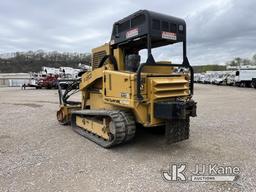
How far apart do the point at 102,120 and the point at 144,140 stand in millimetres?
1141

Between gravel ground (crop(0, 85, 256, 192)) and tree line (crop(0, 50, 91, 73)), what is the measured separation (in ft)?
201

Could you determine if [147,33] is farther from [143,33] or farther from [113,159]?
[113,159]

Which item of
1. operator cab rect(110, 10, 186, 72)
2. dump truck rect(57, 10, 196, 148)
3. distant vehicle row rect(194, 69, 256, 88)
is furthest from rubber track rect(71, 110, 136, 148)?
distant vehicle row rect(194, 69, 256, 88)

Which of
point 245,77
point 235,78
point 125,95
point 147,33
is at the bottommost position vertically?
point 125,95

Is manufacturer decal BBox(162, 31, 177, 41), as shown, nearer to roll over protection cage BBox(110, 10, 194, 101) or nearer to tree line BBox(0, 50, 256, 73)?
roll over protection cage BBox(110, 10, 194, 101)

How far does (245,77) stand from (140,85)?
1319 inches

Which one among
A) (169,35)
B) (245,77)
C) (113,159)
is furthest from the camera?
(245,77)

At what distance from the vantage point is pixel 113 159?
531 centimetres

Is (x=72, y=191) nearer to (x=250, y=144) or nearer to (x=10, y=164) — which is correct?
(x=10, y=164)

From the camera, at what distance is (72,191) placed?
13.0ft

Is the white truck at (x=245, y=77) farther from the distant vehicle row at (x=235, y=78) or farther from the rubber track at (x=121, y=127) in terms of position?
the rubber track at (x=121, y=127)

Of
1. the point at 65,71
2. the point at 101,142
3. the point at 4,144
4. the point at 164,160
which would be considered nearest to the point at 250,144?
the point at 164,160

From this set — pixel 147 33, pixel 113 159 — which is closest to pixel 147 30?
pixel 147 33

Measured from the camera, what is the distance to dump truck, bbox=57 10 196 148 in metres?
5.39
